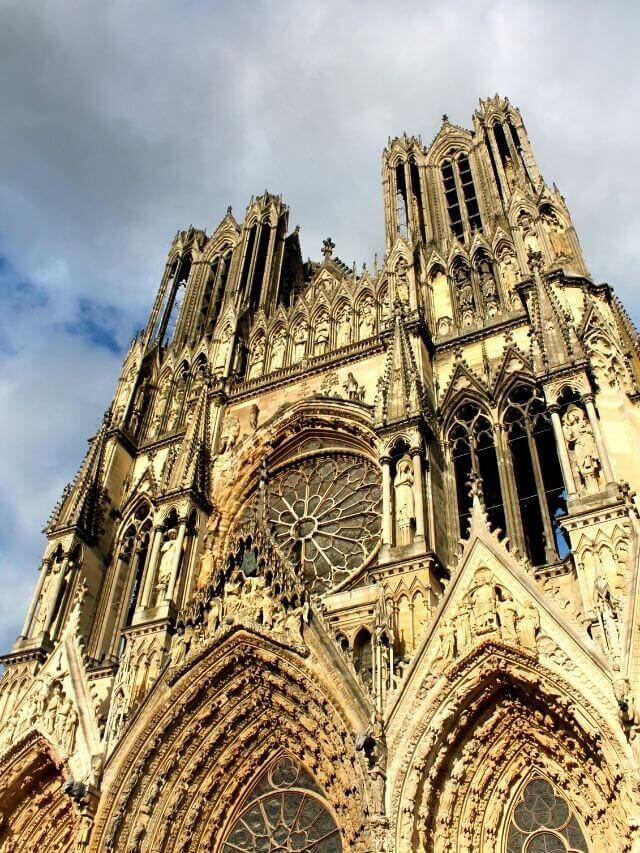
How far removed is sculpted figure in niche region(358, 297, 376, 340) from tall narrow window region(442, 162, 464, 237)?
275 centimetres

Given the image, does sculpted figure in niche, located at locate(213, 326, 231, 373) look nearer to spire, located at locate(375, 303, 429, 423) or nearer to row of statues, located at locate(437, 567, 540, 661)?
spire, located at locate(375, 303, 429, 423)

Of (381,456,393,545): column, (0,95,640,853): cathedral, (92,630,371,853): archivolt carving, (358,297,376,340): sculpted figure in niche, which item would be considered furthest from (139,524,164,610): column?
(358,297,376,340): sculpted figure in niche

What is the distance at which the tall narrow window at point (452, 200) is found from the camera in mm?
19312

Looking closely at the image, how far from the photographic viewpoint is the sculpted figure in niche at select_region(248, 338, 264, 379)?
1897 cm

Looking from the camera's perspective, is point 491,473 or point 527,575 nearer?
point 527,575

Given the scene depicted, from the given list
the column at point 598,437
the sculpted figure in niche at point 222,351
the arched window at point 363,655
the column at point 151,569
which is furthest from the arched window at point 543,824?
the sculpted figure in niche at point 222,351

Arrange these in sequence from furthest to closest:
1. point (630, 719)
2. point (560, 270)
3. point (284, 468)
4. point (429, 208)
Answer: point (429, 208)
point (284, 468)
point (560, 270)
point (630, 719)

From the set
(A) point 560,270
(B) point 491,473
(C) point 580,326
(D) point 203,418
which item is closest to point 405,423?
(B) point 491,473

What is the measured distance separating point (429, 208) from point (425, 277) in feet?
9.33

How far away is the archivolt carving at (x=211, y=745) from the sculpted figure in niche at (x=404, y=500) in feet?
8.06

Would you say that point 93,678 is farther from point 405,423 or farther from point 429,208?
point 429,208

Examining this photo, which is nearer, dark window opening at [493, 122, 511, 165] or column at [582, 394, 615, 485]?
column at [582, 394, 615, 485]

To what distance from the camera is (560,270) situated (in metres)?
15.1

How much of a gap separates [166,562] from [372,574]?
14.7ft
